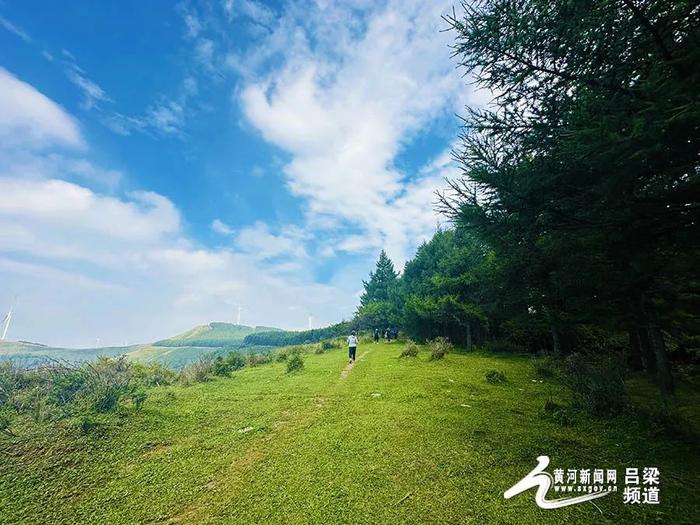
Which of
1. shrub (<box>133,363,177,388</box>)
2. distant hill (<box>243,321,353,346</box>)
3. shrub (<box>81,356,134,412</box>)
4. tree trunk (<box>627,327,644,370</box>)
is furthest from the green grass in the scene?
distant hill (<box>243,321,353,346</box>)

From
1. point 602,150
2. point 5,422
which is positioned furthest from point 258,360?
point 602,150

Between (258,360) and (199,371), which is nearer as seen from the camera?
(199,371)

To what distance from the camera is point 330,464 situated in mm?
4477

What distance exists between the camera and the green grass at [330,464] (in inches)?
132

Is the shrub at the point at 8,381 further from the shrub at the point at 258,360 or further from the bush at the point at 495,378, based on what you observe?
the shrub at the point at 258,360

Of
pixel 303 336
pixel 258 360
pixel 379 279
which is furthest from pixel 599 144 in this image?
pixel 303 336

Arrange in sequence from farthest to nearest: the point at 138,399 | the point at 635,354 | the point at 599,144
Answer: the point at 635,354 < the point at 138,399 < the point at 599,144

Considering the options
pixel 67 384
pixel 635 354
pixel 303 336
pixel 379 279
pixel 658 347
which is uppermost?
pixel 379 279

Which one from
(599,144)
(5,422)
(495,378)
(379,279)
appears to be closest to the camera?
(599,144)

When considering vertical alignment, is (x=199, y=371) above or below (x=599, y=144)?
below

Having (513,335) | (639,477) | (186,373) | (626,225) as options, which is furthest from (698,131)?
(513,335)

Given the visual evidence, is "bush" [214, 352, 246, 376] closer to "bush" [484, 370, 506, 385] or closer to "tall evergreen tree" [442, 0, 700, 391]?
"bush" [484, 370, 506, 385]

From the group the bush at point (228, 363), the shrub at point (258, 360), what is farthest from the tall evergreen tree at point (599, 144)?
the shrub at point (258, 360)

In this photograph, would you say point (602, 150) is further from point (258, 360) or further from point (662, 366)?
point (258, 360)
